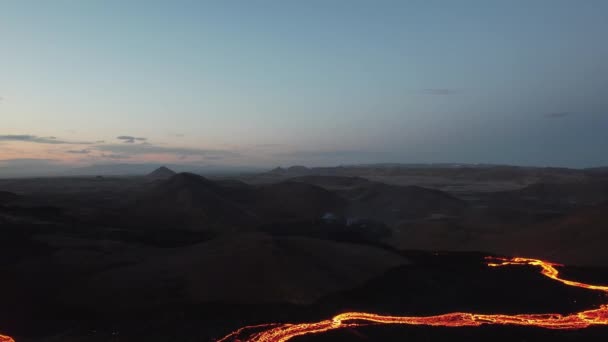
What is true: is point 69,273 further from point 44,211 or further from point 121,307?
point 44,211

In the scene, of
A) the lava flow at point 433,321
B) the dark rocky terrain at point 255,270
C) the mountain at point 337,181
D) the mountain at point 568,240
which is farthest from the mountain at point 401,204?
the lava flow at point 433,321

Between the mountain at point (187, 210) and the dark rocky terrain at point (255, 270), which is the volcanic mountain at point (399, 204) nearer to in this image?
the dark rocky terrain at point (255, 270)

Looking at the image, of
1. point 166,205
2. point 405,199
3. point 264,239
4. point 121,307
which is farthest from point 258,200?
point 121,307

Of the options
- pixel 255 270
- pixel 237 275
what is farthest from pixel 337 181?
pixel 237 275

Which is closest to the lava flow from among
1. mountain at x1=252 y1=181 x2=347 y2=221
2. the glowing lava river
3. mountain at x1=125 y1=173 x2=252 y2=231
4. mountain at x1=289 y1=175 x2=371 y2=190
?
the glowing lava river

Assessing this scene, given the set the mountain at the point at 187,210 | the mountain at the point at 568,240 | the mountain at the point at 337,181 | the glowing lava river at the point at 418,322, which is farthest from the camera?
the mountain at the point at 337,181

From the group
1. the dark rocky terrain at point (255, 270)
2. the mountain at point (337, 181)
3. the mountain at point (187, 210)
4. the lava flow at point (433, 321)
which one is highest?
the mountain at point (337, 181)
